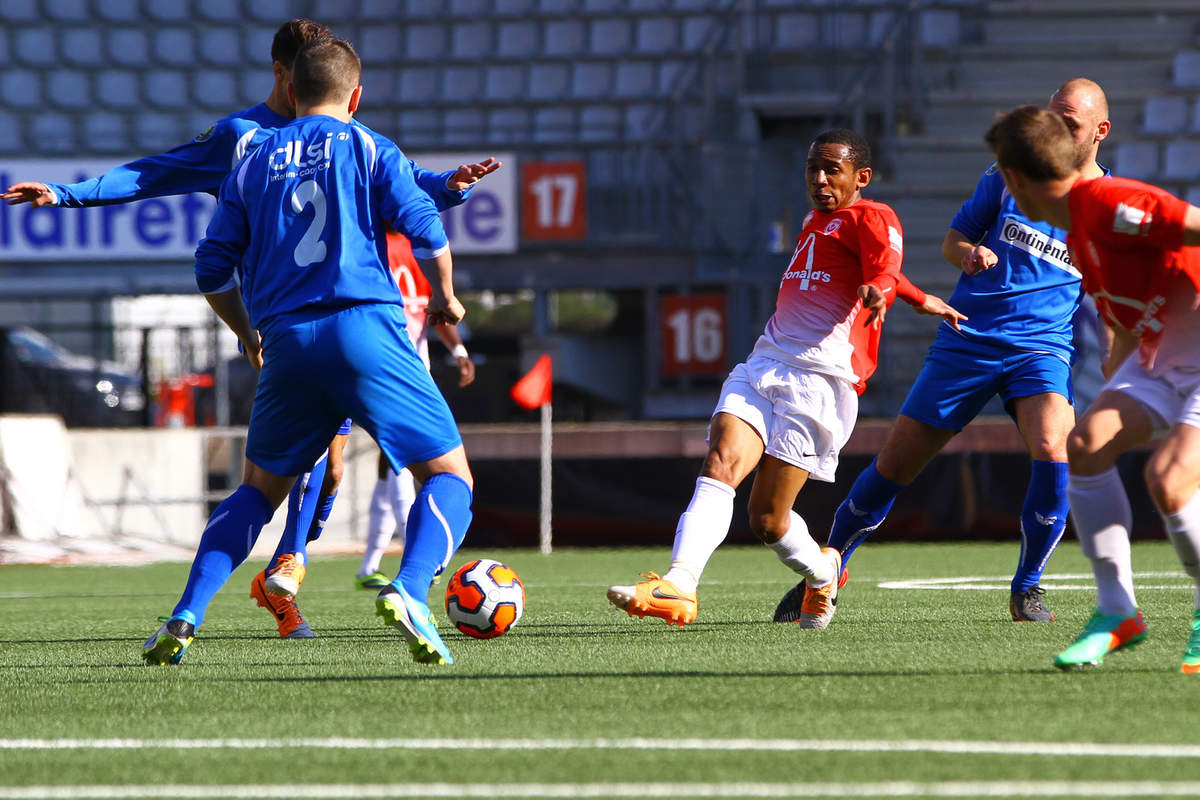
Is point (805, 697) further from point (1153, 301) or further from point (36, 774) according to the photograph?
point (36, 774)

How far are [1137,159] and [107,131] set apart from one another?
466 inches

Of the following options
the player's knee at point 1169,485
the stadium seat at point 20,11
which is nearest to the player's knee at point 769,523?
the player's knee at point 1169,485

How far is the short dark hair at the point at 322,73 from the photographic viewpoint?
14.8ft

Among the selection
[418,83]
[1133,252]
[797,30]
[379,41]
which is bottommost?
[1133,252]

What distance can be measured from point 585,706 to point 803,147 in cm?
1320

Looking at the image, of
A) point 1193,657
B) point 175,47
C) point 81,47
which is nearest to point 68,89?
point 81,47

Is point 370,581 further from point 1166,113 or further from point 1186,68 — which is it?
point 1186,68

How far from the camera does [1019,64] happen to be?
18109mm

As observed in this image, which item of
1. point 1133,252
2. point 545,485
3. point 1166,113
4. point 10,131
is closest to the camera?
point 1133,252

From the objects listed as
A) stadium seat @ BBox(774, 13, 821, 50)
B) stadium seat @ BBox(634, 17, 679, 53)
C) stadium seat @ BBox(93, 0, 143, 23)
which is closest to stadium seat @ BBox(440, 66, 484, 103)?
stadium seat @ BBox(634, 17, 679, 53)

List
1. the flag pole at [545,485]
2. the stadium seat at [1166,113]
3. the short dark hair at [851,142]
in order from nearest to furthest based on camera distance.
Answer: the short dark hair at [851,142] → the flag pole at [545,485] → the stadium seat at [1166,113]

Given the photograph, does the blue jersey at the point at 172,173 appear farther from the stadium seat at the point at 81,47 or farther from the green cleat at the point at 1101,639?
the stadium seat at the point at 81,47

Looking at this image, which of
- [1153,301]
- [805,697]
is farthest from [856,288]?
[805,697]

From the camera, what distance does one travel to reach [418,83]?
63.7 feet
